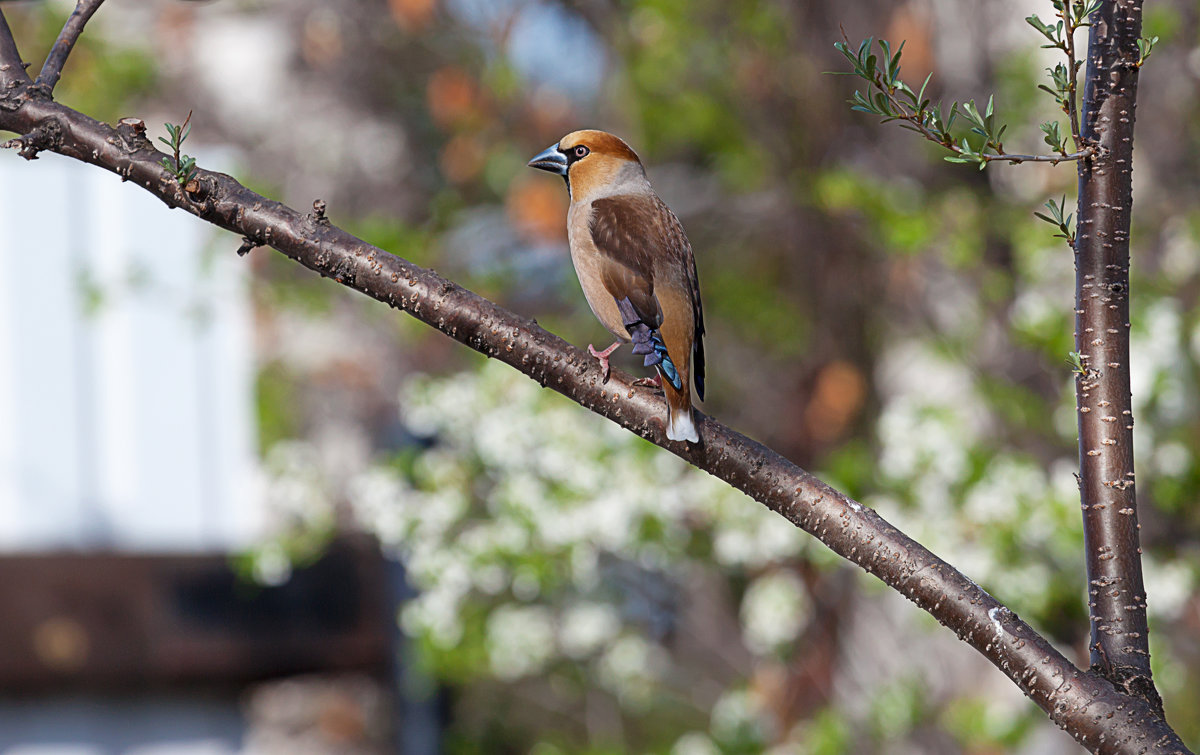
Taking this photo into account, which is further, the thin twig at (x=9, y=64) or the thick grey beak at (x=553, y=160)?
the thick grey beak at (x=553, y=160)

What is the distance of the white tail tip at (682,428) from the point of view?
126cm

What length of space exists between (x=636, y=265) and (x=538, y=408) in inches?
82.7

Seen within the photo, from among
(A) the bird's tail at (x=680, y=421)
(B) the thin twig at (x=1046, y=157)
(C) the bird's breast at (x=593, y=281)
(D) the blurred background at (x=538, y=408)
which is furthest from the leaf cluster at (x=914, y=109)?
(D) the blurred background at (x=538, y=408)

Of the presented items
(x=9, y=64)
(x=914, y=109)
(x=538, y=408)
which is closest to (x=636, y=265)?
(x=914, y=109)

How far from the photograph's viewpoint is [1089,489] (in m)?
1.18

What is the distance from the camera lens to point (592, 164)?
191 centimetres

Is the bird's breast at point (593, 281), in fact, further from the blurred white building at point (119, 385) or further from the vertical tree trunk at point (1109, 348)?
the blurred white building at point (119, 385)

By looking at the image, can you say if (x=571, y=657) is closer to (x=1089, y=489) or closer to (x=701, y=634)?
(x=701, y=634)

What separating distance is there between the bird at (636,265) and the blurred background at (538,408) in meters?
1.62

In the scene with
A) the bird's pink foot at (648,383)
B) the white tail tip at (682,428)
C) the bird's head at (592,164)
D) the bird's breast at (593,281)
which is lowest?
the white tail tip at (682,428)

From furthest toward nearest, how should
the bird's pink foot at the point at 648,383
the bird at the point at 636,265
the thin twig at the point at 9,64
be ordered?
the bird at the point at 636,265 → the bird's pink foot at the point at 648,383 → the thin twig at the point at 9,64

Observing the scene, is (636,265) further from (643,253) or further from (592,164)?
(592,164)

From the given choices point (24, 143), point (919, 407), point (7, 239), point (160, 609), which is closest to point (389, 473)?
point (160, 609)

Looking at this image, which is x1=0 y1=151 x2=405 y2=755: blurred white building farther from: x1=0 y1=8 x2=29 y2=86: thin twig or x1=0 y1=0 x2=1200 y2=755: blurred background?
x1=0 y1=8 x2=29 y2=86: thin twig
